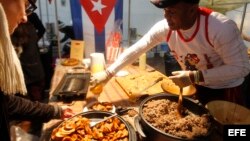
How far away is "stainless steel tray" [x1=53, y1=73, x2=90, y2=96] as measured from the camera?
1.97 metres

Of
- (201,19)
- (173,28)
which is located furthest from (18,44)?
(201,19)

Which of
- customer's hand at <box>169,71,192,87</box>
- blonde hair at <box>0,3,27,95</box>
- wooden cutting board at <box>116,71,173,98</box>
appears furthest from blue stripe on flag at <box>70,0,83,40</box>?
blonde hair at <box>0,3,27,95</box>

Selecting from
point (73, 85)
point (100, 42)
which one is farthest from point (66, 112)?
point (100, 42)

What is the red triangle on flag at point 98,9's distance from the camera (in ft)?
9.49

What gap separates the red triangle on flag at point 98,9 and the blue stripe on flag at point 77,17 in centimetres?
8

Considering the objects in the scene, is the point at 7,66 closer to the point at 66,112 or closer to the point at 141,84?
the point at 66,112

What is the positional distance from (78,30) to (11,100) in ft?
4.73

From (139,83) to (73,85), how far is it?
23.1 inches

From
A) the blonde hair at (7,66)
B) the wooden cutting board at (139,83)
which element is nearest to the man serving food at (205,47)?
the wooden cutting board at (139,83)

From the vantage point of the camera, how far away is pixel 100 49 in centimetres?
315

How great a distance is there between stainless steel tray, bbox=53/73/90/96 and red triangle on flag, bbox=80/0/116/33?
900mm

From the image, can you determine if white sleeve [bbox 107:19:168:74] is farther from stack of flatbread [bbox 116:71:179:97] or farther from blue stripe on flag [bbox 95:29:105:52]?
blue stripe on flag [bbox 95:29:105:52]

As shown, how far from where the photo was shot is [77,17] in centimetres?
301

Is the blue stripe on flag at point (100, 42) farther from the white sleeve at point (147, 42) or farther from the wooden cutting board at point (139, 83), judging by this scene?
the white sleeve at point (147, 42)
